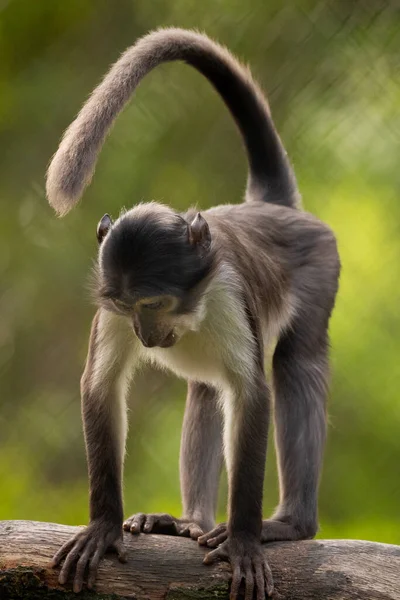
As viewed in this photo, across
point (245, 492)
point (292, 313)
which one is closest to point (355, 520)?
point (292, 313)

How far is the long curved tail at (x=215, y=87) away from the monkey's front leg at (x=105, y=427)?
0.50 metres

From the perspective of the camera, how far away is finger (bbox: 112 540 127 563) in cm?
258

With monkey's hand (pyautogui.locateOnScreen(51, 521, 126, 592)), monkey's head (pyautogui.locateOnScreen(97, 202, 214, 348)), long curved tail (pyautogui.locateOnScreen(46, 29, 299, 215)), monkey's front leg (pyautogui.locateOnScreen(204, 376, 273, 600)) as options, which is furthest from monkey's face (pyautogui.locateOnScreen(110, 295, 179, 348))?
monkey's hand (pyautogui.locateOnScreen(51, 521, 126, 592))

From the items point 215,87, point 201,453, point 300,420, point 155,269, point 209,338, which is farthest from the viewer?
point 215,87

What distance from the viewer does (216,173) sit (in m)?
5.20

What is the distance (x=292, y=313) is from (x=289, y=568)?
2.58 ft

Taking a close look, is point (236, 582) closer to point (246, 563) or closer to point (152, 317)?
point (246, 563)

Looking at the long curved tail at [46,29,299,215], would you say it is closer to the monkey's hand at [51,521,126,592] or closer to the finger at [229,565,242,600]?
the monkey's hand at [51,521,126,592]

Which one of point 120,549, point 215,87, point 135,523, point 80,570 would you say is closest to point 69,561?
point 80,570

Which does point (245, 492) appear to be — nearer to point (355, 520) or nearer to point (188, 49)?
point (188, 49)

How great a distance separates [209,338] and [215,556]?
1.78 feet

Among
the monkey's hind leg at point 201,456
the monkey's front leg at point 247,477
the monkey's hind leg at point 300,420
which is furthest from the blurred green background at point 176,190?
the monkey's front leg at point 247,477

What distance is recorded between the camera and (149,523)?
9.11ft

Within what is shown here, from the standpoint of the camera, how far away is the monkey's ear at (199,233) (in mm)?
2600
